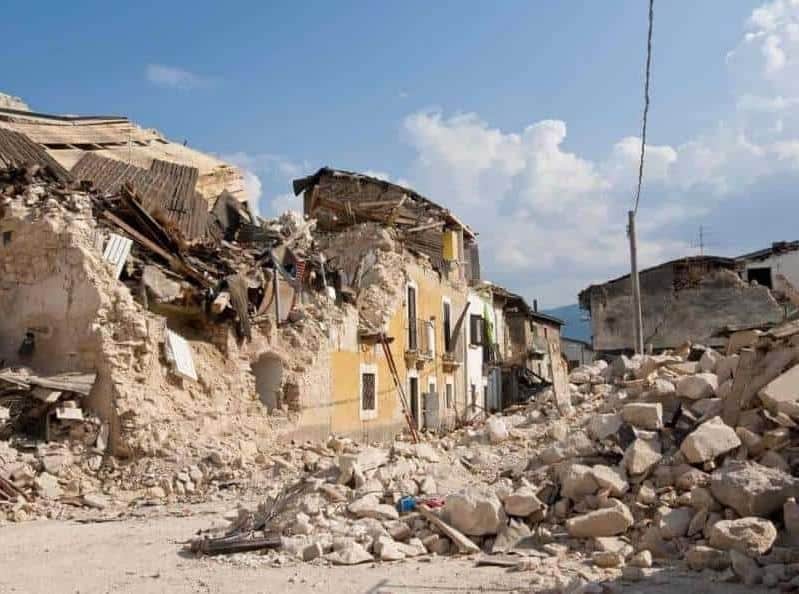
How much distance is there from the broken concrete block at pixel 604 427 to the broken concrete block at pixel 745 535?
236cm

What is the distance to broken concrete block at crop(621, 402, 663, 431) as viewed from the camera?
916cm

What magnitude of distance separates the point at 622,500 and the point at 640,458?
0.53 meters

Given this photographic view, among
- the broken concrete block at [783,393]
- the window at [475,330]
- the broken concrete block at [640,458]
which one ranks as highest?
the window at [475,330]

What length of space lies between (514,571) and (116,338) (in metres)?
9.25

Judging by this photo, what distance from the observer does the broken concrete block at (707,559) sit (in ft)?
21.7

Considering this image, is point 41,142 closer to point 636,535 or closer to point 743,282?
point 636,535

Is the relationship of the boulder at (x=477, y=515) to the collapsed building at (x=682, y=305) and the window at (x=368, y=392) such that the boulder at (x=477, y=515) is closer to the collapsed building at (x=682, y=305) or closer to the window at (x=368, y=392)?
the window at (x=368, y=392)

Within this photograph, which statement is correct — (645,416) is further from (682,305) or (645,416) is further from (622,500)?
(682,305)

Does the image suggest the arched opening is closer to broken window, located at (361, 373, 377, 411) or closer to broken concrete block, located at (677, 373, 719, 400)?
broken window, located at (361, 373, 377, 411)

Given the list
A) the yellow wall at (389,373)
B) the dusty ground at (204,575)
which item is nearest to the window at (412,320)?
the yellow wall at (389,373)

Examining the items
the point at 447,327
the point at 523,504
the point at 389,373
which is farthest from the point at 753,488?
the point at 447,327

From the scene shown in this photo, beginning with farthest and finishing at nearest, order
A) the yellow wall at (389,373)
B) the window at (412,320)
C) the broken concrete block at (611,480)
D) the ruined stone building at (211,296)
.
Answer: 1. the window at (412,320)
2. the yellow wall at (389,373)
3. the ruined stone building at (211,296)
4. the broken concrete block at (611,480)

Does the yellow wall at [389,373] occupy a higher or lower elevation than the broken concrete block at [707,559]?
higher

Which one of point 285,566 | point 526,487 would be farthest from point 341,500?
point 526,487
